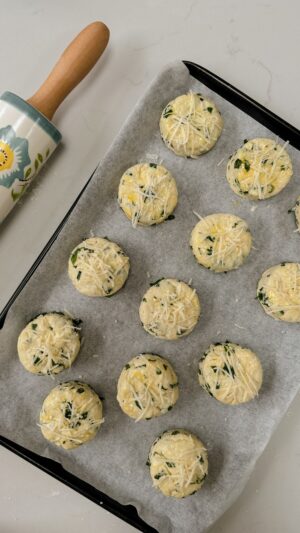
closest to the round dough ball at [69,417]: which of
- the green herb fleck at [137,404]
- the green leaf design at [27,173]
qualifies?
the green herb fleck at [137,404]

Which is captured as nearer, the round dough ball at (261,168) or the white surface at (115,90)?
the round dough ball at (261,168)

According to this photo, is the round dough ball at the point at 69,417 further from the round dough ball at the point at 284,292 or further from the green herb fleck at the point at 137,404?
the round dough ball at the point at 284,292

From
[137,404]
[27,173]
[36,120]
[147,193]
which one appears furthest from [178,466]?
[36,120]

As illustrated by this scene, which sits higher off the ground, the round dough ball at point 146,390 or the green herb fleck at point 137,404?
the round dough ball at point 146,390

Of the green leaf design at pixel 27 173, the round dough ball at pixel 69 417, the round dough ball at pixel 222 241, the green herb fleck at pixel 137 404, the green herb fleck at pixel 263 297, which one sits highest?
the round dough ball at pixel 222 241

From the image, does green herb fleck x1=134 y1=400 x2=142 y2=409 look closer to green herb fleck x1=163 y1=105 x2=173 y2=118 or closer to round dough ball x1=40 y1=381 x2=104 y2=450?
round dough ball x1=40 y1=381 x2=104 y2=450

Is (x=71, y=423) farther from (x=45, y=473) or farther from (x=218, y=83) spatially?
(x=218, y=83)
